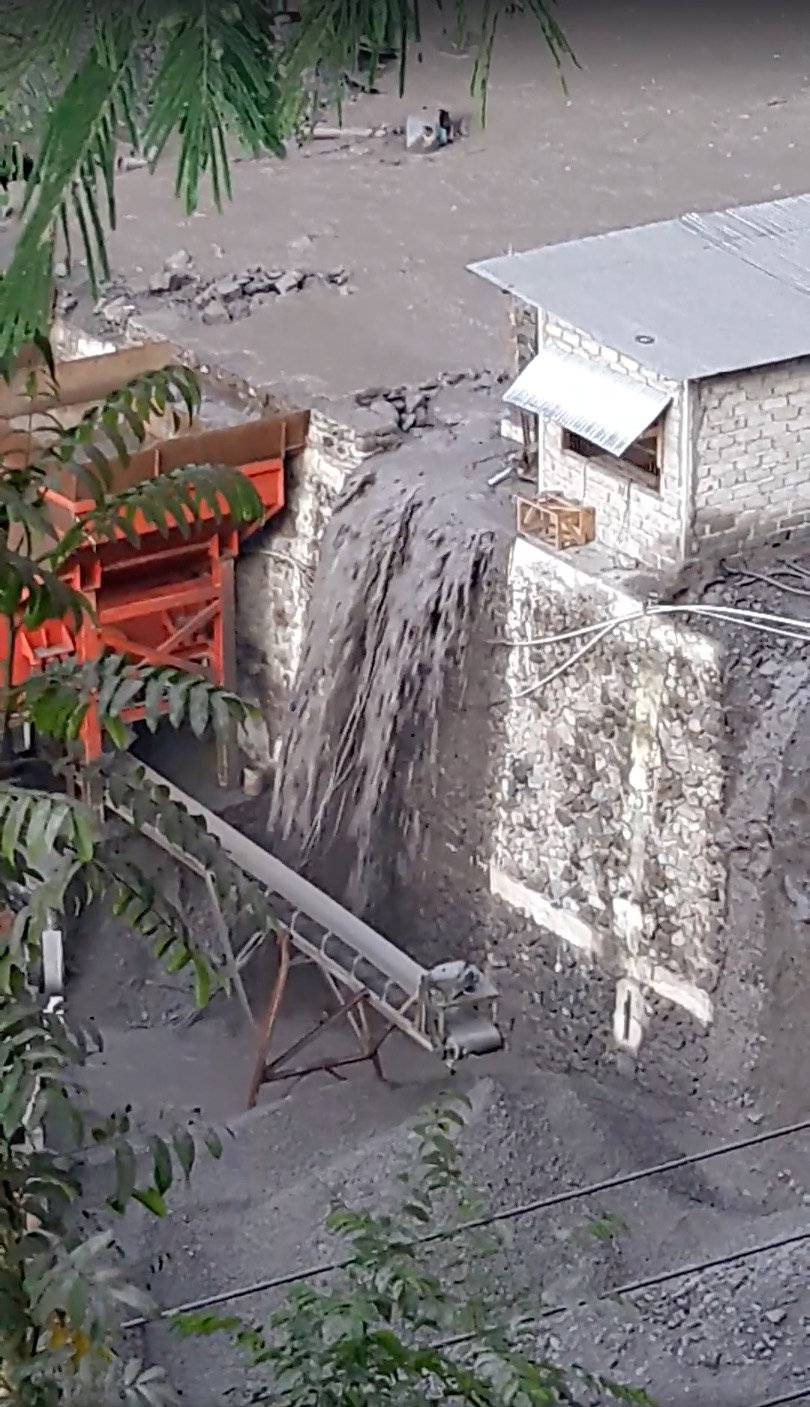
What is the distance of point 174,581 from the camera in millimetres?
13117

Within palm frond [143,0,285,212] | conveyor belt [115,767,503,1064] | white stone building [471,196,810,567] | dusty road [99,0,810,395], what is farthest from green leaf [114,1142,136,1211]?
dusty road [99,0,810,395]

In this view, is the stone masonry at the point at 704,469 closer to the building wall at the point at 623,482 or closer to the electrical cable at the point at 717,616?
the building wall at the point at 623,482

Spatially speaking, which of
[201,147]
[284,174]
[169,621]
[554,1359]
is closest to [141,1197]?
[201,147]

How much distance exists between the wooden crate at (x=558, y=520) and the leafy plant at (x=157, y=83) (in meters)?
8.62

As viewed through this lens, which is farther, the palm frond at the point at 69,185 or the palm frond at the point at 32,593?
the palm frond at the point at 32,593

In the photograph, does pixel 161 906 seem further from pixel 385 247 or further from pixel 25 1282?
pixel 385 247

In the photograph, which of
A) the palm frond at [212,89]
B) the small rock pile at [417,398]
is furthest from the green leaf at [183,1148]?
the small rock pile at [417,398]

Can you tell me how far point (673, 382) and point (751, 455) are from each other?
645 millimetres

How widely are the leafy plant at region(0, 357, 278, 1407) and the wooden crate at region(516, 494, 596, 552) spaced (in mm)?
6960

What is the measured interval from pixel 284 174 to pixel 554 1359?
1263 centimetres

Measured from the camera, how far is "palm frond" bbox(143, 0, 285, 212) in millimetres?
1796

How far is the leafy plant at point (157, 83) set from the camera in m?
1.79

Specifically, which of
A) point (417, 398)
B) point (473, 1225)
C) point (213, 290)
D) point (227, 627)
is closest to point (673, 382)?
point (417, 398)

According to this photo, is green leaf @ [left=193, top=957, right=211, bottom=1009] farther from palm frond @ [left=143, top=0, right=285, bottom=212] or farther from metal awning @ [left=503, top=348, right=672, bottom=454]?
metal awning @ [left=503, top=348, right=672, bottom=454]
